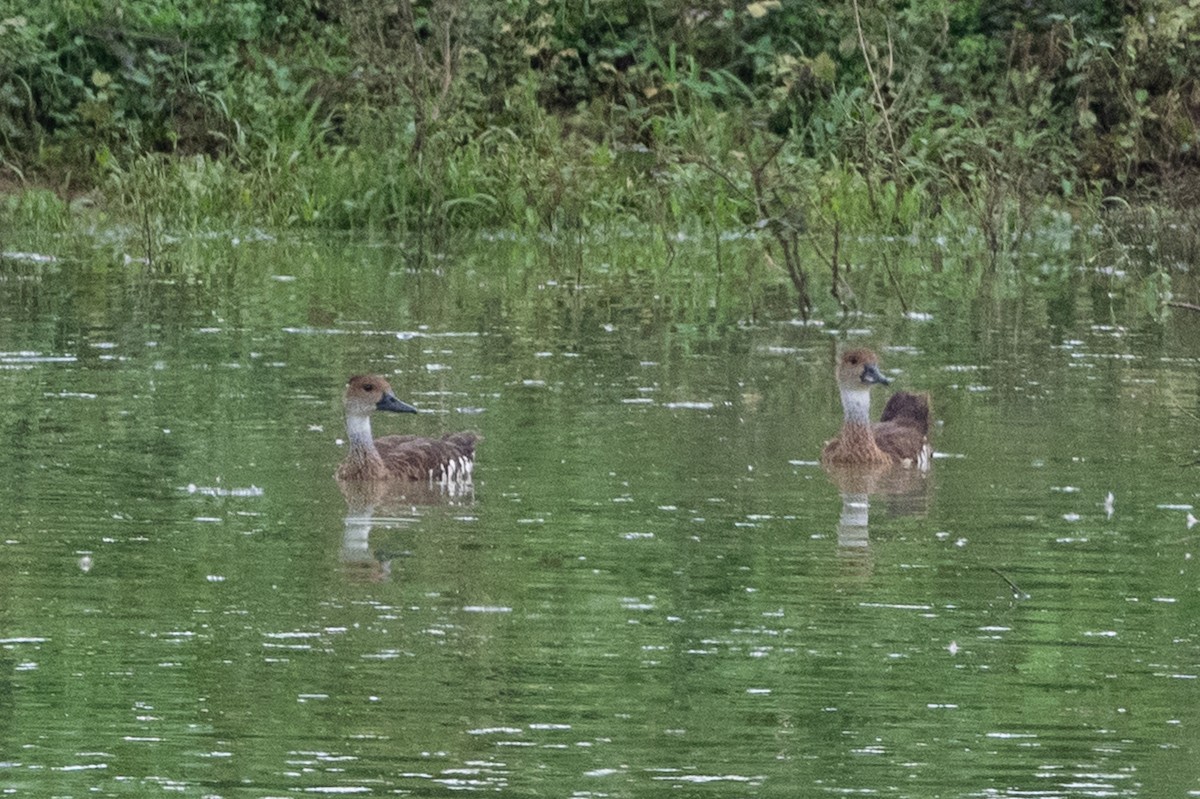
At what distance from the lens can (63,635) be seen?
7957mm

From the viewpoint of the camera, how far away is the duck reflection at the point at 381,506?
933cm

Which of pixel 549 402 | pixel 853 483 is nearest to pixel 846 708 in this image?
pixel 853 483

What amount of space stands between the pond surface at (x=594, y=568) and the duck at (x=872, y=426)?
145 mm

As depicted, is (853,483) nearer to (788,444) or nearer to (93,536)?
(788,444)

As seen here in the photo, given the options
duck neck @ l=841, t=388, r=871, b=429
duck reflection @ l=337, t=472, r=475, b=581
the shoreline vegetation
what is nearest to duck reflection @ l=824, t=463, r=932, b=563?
duck neck @ l=841, t=388, r=871, b=429

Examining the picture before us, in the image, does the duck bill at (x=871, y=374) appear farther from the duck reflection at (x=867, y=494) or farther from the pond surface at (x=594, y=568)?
the duck reflection at (x=867, y=494)

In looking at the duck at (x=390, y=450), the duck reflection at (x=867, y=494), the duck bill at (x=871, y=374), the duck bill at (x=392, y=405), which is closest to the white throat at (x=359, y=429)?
the duck at (x=390, y=450)

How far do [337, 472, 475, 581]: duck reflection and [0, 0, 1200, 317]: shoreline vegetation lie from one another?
27.3ft

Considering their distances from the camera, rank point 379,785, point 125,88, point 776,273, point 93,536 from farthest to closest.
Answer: point 125,88 → point 776,273 → point 93,536 → point 379,785

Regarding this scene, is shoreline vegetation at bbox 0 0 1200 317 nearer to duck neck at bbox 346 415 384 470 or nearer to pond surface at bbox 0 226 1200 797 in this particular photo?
pond surface at bbox 0 226 1200 797

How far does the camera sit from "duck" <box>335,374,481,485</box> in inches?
435

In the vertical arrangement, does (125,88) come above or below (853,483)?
above

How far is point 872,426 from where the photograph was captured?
40.1 feet

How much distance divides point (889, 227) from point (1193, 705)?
1444cm
